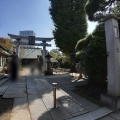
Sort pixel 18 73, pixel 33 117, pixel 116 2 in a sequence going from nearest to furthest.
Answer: pixel 33 117, pixel 18 73, pixel 116 2

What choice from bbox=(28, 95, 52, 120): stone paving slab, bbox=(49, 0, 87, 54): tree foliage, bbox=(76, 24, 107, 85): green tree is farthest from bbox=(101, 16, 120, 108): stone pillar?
bbox=(49, 0, 87, 54): tree foliage

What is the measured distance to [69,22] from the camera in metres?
22.7

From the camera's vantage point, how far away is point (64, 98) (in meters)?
7.61

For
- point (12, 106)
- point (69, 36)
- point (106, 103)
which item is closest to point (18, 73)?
point (12, 106)

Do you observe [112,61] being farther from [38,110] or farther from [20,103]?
[20,103]

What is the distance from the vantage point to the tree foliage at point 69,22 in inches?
878

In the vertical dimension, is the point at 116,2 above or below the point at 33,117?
above

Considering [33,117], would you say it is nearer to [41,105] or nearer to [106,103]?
[41,105]

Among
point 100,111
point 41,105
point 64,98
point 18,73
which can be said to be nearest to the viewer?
point 100,111

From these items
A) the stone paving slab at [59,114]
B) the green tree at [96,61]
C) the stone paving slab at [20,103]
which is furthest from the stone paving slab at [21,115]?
the green tree at [96,61]

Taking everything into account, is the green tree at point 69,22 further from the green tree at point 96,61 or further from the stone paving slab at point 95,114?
the stone paving slab at point 95,114

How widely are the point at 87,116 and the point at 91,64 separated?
3059mm

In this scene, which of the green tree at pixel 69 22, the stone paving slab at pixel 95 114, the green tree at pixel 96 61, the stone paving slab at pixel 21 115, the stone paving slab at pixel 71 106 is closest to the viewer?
the stone paving slab at pixel 21 115

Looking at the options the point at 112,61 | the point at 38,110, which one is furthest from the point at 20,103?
the point at 112,61
